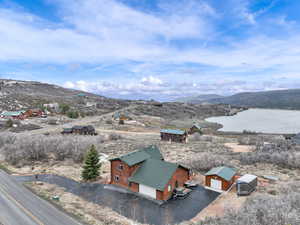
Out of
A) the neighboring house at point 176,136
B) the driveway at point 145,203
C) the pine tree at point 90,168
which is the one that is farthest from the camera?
the neighboring house at point 176,136

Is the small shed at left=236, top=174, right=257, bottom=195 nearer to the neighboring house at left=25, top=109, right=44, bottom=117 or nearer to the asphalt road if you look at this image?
the asphalt road

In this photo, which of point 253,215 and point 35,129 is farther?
point 35,129

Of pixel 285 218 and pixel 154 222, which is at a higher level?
pixel 285 218

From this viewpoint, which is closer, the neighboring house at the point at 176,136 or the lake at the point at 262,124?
the neighboring house at the point at 176,136

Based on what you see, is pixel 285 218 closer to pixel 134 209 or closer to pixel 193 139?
pixel 134 209

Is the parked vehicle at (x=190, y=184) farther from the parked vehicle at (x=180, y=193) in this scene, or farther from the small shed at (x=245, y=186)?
the small shed at (x=245, y=186)

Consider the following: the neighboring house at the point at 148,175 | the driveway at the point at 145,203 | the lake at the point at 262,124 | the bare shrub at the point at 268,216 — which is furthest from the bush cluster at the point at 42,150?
the lake at the point at 262,124


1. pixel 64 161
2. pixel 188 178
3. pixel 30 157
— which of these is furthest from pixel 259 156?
pixel 30 157
